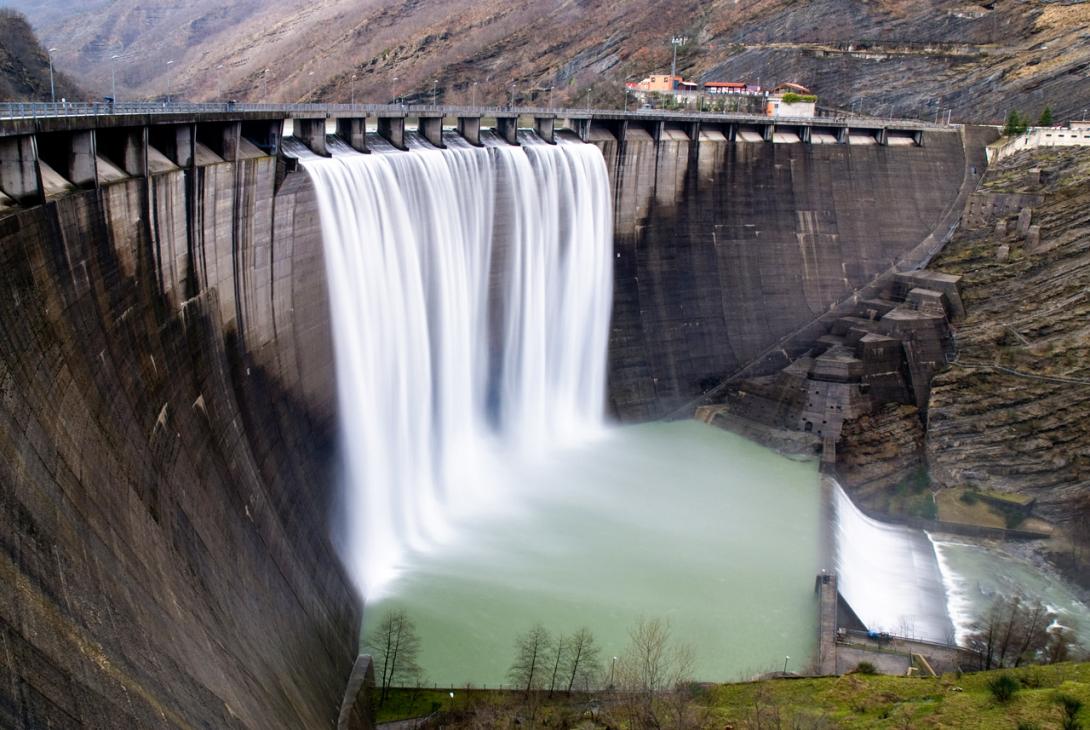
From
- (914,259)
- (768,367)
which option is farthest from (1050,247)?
(768,367)

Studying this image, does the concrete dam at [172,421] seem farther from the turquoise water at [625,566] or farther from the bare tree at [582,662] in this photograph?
the bare tree at [582,662]

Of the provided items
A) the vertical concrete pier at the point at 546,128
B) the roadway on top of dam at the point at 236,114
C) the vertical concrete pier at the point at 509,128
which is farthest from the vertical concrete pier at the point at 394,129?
the vertical concrete pier at the point at 546,128

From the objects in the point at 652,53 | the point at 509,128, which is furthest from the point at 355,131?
the point at 652,53

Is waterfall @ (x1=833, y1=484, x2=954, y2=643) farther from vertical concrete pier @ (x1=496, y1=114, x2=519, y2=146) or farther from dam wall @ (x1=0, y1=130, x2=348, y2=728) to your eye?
vertical concrete pier @ (x1=496, y1=114, x2=519, y2=146)

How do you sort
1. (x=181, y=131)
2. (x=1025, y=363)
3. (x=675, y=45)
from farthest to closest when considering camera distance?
1. (x=675, y=45)
2. (x=1025, y=363)
3. (x=181, y=131)

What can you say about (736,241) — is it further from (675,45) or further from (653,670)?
(675,45)
